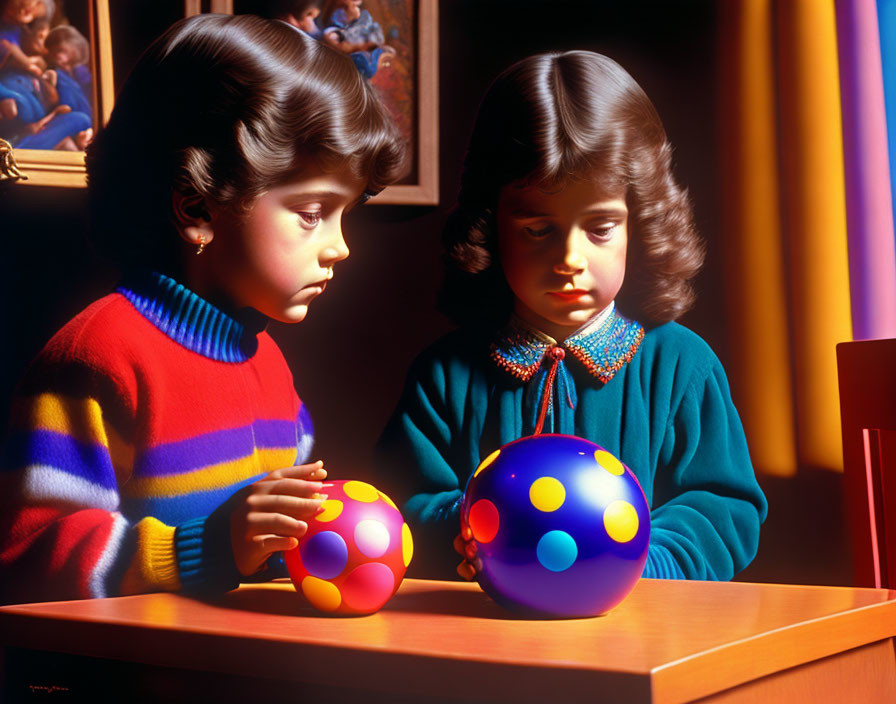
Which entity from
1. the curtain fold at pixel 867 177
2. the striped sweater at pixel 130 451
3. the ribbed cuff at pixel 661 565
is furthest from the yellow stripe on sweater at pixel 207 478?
the curtain fold at pixel 867 177

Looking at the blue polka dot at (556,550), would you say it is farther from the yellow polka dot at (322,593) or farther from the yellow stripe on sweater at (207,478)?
the yellow stripe on sweater at (207,478)

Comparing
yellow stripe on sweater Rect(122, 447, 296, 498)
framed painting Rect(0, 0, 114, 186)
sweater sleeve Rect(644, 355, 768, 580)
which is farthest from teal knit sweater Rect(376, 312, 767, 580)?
framed painting Rect(0, 0, 114, 186)

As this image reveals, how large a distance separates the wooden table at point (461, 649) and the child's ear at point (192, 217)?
284 millimetres

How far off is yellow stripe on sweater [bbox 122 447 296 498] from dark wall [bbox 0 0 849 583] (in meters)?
0.08

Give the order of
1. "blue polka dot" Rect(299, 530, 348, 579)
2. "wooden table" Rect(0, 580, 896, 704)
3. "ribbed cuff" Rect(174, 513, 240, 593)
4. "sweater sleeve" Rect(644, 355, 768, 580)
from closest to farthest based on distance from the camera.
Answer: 1. "wooden table" Rect(0, 580, 896, 704)
2. "blue polka dot" Rect(299, 530, 348, 579)
3. "ribbed cuff" Rect(174, 513, 240, 593)
4. "sweater sleeve" Rect(644, 355, 768, 580)

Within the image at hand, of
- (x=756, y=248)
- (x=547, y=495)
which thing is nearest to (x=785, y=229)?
(x=756, y=248)

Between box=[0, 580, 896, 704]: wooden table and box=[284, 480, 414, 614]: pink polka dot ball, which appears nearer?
box=[0, 580, 896, 704]: wooden table

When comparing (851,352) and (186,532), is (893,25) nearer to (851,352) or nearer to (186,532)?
(851,352)

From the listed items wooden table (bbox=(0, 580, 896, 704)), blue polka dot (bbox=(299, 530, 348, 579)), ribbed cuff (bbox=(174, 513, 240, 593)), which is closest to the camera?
wooden table (bbox=(0, 580, 896, 704))

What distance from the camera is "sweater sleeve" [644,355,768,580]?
0.78m

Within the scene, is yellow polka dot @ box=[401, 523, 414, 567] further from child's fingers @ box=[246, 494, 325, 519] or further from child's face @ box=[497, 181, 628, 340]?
child's face @ box=[497, 181, 628, 340]

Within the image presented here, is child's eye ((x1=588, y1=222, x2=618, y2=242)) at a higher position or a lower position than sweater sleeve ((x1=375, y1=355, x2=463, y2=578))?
higher

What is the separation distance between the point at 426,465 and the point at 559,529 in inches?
11.9

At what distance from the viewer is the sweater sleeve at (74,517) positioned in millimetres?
703
